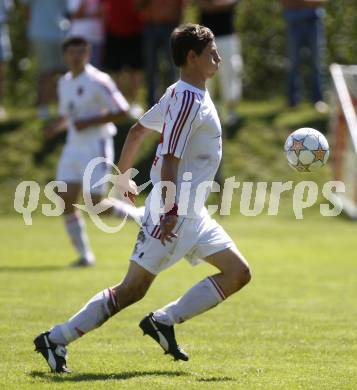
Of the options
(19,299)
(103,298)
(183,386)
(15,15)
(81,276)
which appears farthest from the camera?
(15,15)

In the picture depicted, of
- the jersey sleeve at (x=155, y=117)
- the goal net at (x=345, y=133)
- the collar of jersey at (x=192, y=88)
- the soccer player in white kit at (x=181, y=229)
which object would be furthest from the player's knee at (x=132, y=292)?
the goal net at (x=345, y=133)

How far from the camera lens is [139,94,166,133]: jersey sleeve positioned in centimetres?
696

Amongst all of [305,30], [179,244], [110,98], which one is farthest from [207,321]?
[305,30]

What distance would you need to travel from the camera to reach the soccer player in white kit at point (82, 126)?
1221cm

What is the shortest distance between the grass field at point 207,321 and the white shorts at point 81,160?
0.95m

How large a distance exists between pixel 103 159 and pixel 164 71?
22.0 ft

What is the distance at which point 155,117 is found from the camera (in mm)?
7012

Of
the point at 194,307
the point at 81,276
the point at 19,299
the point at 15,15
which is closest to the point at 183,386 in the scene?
the point at 194,307

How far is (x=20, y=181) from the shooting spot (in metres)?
17.9

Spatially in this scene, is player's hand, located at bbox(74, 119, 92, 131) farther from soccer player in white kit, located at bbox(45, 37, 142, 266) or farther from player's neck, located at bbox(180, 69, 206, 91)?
player's neck, located at bbox(180, 69, 206, 91)

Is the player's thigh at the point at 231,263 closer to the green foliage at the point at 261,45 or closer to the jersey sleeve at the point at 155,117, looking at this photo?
the jersey sleeve at the point at 155,117

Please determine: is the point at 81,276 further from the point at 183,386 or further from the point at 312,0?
the point at 312,0

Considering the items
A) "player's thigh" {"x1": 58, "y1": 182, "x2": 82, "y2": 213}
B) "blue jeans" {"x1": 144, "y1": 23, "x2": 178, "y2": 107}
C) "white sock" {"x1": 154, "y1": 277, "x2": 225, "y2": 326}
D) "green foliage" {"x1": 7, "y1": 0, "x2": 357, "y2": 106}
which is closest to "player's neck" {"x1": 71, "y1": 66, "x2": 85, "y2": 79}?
"player's thigh" {"x1": 58, "y1": 182, "x2": 82, "y2": 213}

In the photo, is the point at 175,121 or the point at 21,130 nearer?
the point at 175,121
